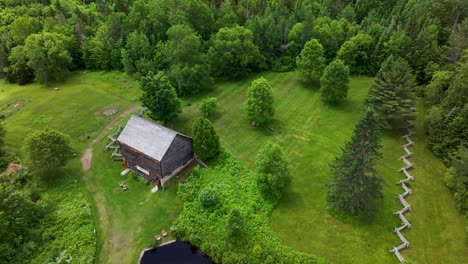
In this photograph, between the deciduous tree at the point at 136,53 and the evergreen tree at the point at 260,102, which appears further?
the deciduous tree at the point at 136,53

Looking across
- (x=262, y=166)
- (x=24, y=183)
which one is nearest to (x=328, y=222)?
(x=262, y=166)

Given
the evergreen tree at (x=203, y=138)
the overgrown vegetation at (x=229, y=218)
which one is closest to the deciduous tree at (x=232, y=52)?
the evergreen tree at (x=203, y=138)

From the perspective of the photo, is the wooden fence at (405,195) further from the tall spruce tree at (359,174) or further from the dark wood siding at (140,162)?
the dark wood siding at (140,162)

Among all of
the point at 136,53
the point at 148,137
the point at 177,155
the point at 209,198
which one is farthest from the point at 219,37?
the point at 209,198

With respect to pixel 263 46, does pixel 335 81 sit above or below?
above

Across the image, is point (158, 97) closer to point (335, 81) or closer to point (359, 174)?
point (335, 81)

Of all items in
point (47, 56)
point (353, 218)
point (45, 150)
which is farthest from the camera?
point (47, 56)
